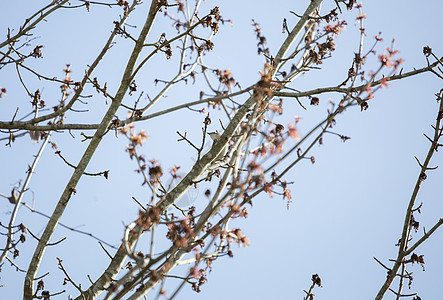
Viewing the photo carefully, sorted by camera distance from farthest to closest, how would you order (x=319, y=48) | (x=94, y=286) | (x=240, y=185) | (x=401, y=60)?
(x=319, y=48)
(x=94, y=286)
(x=401, y=60)
(x=240, y=185)

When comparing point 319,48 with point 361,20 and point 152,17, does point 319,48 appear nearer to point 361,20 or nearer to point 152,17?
point 361,20

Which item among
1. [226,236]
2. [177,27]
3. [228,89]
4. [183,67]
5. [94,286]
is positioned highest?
[177,27]

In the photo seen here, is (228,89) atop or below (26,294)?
atop

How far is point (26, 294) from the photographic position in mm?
4410

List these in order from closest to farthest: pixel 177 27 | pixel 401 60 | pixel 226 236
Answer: pixel 226 236
pixel 401 60
pixel 177 27

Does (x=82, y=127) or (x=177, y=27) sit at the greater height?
(x=177, y=27)

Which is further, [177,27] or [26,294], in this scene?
[177,27]

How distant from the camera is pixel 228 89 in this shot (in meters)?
3.79

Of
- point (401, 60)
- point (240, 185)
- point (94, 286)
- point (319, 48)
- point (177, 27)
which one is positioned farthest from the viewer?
point (177, 27)

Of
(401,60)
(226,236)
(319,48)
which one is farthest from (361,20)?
(226,236)

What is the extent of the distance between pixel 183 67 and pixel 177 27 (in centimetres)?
58

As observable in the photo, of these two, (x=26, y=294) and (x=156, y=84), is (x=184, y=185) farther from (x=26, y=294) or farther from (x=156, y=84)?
(x=26, y=294)

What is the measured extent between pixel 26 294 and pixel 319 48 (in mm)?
3663

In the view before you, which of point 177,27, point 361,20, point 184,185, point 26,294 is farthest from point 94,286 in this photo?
point 361,20
